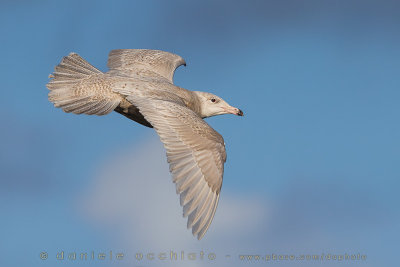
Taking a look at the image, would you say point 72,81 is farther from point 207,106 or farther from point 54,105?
point 207,106

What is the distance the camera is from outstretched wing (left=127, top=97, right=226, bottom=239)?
387 inches

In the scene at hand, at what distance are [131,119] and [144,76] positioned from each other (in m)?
1.37

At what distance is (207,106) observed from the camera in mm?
13586

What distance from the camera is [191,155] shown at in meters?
10.4

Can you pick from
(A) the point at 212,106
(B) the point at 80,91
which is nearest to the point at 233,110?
(A) the point at 212,106

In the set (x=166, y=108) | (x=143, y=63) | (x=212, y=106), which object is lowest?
(x=166, y=108)

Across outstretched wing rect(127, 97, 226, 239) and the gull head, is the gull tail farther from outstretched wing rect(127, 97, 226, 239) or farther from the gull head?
the gull head

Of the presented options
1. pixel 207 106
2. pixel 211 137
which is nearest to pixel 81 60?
pixel 207 106

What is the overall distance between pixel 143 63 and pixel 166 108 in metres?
3.68

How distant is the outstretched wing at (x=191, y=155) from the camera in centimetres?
982

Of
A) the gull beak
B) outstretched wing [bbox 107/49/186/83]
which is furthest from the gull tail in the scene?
the gull beak

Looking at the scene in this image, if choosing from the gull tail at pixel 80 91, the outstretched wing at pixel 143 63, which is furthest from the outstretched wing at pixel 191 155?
the outstretched wing at pixel 143 63

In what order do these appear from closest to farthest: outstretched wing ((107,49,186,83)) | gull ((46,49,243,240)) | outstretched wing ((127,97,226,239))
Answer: outstretched wing ((127,97,226,239)) → gull ((46,49,243,240)) → outstretched wing ((107,49,186,83))

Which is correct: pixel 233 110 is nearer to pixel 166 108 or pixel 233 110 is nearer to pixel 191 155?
pixel 166 108
